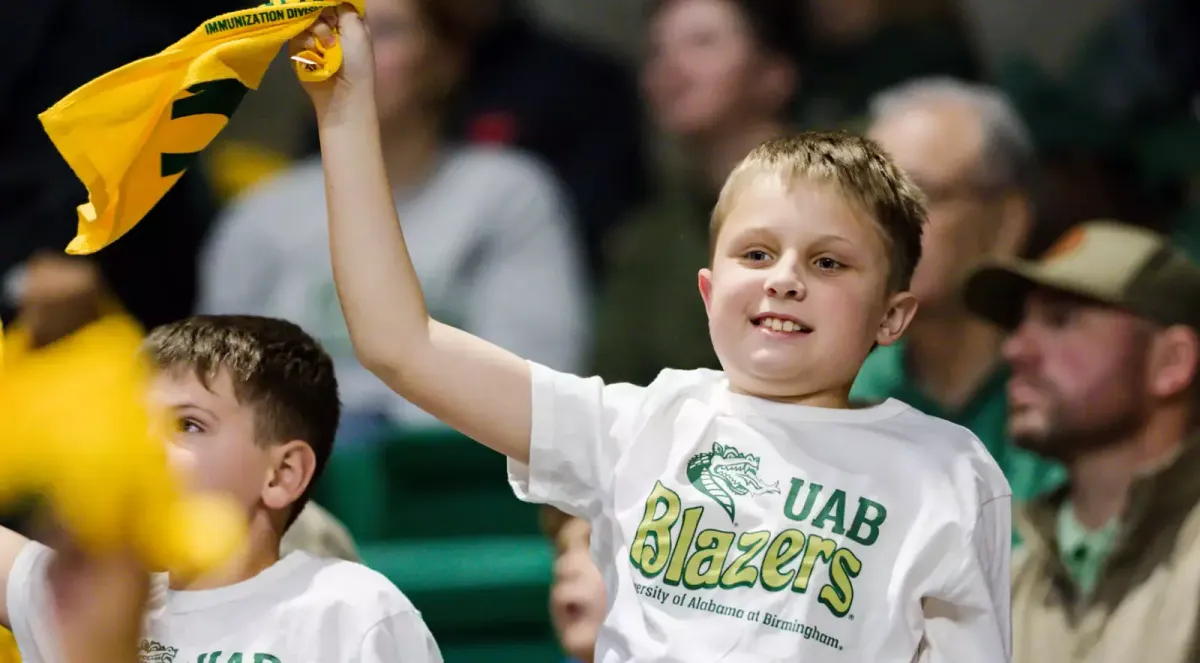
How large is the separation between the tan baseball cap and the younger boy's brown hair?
1337 millimetres

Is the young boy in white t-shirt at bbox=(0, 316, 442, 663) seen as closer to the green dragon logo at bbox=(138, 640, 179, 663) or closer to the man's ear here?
the green dragon logo at bbox=(138, 640, 179, 663)

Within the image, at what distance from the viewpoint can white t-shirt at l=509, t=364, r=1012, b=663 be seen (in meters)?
1.76

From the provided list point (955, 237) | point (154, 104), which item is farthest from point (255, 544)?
point (955, 237)

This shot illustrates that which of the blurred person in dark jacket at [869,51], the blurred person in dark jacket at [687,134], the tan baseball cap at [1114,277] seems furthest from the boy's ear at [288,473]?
the blurred person in dark jacket at [869,51]

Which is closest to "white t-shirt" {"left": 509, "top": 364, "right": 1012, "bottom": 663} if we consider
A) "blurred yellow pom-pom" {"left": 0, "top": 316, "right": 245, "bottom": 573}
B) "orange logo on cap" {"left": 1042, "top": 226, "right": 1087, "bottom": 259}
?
"blurred yellow pom-pom" {"left": 0, "top": 316, "right": 245, "bottom": 573}

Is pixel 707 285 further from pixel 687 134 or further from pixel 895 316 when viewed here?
pixel 687 134

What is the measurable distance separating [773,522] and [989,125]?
187 cm

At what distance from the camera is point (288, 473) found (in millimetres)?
2006

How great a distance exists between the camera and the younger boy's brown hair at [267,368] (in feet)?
6.49

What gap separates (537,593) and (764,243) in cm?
142

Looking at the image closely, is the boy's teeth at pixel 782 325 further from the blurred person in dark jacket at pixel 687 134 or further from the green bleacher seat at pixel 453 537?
the blurred person in dark jacket at pixel 687 134

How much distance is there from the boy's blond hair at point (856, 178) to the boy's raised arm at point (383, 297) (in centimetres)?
31

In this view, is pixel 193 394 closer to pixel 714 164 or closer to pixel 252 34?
pixel 252 34

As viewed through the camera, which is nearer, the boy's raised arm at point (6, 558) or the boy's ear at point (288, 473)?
the boy's raised arm at point (6, 558)
